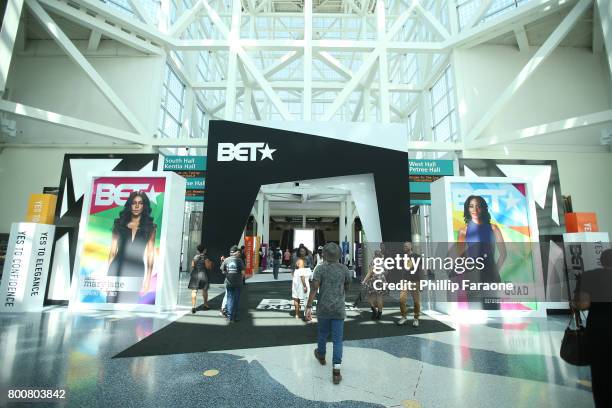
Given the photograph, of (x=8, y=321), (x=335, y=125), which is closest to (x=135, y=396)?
(x=8, y=321)

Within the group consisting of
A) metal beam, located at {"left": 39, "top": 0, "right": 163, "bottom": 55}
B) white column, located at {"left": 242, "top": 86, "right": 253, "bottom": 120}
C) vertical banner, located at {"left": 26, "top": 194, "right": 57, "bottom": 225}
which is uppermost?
metal beam, located at {"left": 39, "top": 0, "right": 163, "bottom": 55}

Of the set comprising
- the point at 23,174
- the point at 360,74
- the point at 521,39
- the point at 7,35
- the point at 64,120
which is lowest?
the point at 23,174

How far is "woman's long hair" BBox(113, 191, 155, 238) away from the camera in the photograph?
6797 mm

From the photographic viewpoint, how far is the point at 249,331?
195 inches

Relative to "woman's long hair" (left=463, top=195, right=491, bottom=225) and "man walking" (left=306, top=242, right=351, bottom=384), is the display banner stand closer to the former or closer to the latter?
"man walking" (left=306, top=242, right=351, bottom=384)

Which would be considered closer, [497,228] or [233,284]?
[233,284]

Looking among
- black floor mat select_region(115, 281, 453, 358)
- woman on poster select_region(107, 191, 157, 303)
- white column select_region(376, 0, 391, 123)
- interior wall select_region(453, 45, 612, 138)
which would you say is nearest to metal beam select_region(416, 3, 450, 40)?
interior wall select_region(453, 45, 612, 138)

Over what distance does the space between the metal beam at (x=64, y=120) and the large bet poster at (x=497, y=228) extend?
33.9 ft

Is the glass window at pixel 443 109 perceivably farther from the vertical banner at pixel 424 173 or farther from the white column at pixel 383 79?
the white column at pixel 383 79

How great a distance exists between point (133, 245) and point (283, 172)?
4.12 meters

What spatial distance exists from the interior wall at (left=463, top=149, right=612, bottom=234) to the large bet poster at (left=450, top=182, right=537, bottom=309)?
4.27 meters

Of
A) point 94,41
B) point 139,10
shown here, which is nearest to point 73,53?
point 139,10

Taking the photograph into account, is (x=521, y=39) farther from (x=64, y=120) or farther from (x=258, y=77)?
(x=64, y=120)

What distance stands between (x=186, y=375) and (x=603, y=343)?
357cm
